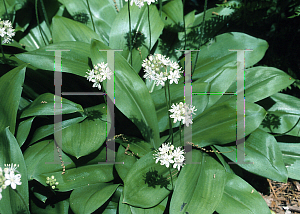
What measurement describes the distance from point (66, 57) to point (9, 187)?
1516 millimetres

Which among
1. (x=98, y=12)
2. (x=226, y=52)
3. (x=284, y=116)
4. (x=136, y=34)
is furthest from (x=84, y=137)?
(x=284, y=116)

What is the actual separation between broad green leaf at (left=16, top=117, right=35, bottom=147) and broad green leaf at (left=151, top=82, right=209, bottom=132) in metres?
1.41

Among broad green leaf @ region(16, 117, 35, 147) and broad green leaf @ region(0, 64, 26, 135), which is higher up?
broad green leaf @ region(0, 64, 26, 135)

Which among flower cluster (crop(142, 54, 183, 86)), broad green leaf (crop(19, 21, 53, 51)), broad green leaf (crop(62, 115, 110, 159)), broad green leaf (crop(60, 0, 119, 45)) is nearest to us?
flower cluster (crop(142, 54, 183, 86))

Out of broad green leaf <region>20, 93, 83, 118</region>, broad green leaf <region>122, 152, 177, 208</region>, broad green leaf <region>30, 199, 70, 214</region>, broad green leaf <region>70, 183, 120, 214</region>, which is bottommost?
broad green leaf <region>30, 199, 70, 214</region>

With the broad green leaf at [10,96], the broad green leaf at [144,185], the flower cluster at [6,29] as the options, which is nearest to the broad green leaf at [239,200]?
the broad green leaf at [144,185]

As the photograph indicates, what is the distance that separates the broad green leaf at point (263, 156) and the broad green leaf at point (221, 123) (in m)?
0.20

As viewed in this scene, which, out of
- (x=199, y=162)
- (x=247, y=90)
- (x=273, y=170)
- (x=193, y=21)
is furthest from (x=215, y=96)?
(x=193, y=21)

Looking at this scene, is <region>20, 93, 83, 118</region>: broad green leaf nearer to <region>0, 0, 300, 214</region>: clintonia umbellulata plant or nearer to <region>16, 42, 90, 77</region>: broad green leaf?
<region>0, 0, 300, 214</region>: clintonia umbellulata plant

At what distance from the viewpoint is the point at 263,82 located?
318cm

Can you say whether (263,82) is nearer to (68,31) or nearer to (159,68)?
(159,68)

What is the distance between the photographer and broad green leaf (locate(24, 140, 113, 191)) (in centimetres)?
253

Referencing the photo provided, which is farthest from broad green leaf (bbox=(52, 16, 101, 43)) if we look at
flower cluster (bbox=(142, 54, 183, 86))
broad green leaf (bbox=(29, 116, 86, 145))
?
flower cluster (bbox=(142, 54, 183, 86))

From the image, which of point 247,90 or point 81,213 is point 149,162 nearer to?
point 81,213
